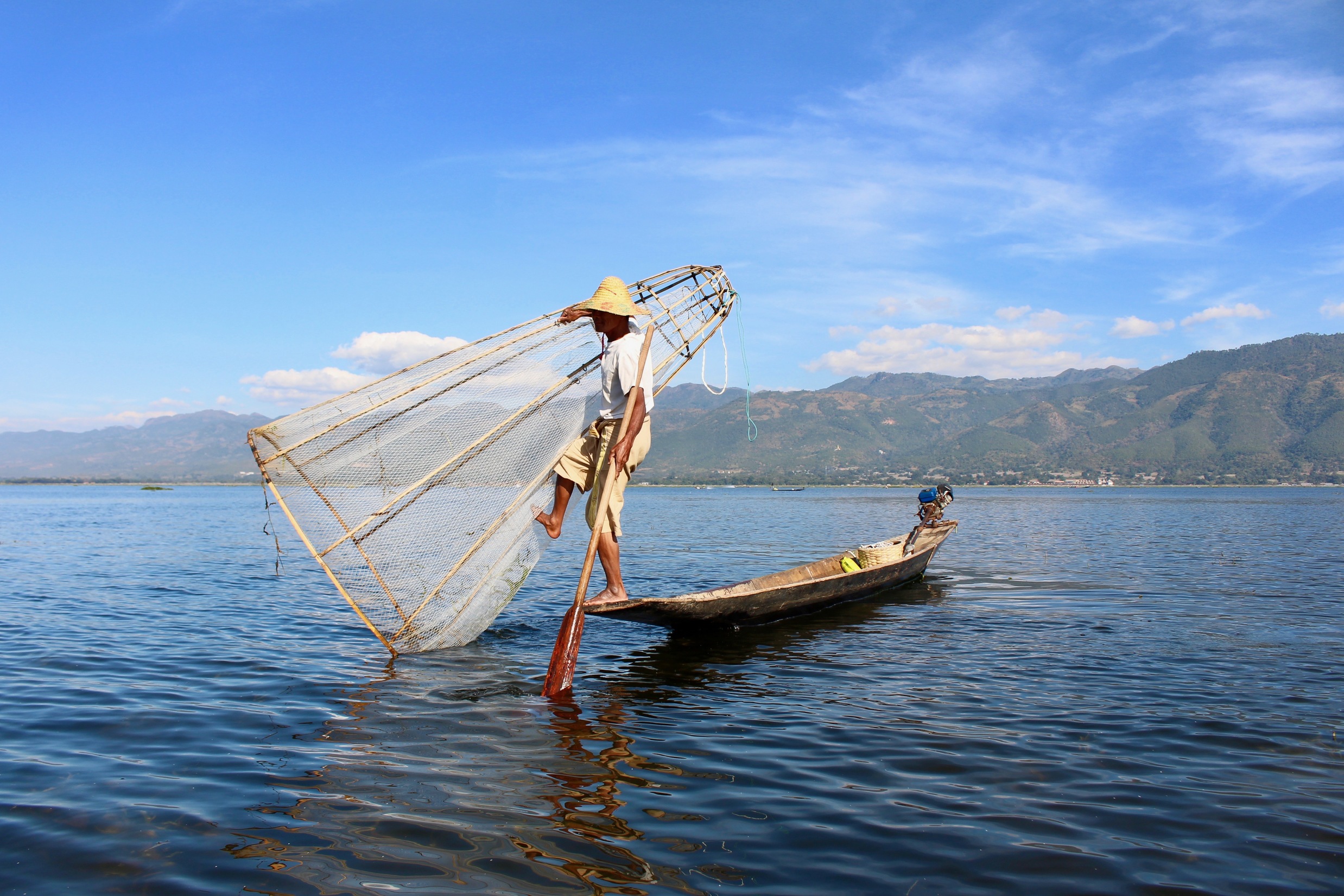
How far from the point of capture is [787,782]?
16.5ft

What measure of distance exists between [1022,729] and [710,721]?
95.7 inches

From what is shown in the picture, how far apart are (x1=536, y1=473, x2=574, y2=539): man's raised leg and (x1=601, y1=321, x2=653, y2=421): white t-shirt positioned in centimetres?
84

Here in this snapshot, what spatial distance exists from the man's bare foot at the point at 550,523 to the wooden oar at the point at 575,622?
83cm

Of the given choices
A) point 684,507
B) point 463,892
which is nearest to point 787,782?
point 463,892

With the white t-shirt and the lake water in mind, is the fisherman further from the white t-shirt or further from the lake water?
the lake water

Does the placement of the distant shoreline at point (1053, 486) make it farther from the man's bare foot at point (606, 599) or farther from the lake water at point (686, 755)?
the man's bare foot at point (606, 599)

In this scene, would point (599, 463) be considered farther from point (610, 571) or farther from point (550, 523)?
point (610, 571)

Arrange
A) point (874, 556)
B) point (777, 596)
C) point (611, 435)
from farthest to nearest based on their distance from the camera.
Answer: point (874, 556)
point (777, 596)
point (611, 435)

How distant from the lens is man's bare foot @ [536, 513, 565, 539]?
768 centimetres

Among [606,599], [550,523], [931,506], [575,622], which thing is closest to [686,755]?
[575,622]

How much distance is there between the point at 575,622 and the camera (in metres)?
6.84

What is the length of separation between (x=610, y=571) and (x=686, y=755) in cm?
223

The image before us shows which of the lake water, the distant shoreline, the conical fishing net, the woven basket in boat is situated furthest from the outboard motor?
the distant shoreline

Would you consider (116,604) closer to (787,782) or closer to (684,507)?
(787,782)
